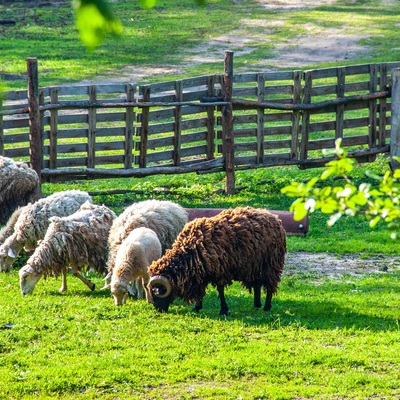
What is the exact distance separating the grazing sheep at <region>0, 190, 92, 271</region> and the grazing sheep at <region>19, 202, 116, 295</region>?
0.75 m

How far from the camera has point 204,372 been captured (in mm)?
7363

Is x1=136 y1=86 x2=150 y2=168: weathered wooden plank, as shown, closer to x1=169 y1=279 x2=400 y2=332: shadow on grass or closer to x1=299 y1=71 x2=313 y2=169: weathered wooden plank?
x1=299 y1=71 x2=313 y2=169: weathered wooden plank

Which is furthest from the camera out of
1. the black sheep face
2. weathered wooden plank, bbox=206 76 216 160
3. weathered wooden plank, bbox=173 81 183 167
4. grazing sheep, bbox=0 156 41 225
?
weathered wooden plank, bbox=206 76 216 160

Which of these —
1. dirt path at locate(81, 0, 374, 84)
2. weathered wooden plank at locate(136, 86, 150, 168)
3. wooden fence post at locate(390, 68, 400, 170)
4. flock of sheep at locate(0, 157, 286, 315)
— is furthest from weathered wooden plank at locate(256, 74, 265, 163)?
dirt path at locate(81, 0, 374, 84)

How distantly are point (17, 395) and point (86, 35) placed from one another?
18.1 ft

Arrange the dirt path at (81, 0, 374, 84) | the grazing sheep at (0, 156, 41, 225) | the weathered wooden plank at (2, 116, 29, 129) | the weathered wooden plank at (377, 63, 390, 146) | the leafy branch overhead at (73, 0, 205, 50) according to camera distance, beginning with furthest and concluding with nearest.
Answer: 1. the dirt path at (81, 0, 374, 84)
2. the weathered wooden plank at (377, 63, 390, 146)
3. the weathered wooden plank at (2, 116, 29, 129)
4. the grazing sheep at (0, 156, 41, 225)
5. the leafy branch overhead at (73, 0, 205, 50)

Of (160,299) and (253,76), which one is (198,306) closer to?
(160,299)

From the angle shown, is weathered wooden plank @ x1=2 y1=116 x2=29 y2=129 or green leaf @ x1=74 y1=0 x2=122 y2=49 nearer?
green leaf @ x1=74 y1=0 x2=122 y2=49

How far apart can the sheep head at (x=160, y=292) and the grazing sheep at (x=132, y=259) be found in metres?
0.44

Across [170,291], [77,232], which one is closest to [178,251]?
[170,291]

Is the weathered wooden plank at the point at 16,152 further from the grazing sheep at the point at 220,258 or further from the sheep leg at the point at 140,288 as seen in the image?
the grazing sheep at the point at 220,258

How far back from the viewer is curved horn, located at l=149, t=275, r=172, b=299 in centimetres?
897

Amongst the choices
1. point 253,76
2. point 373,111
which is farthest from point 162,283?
point 373,111

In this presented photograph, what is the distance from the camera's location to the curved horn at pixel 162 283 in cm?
897
